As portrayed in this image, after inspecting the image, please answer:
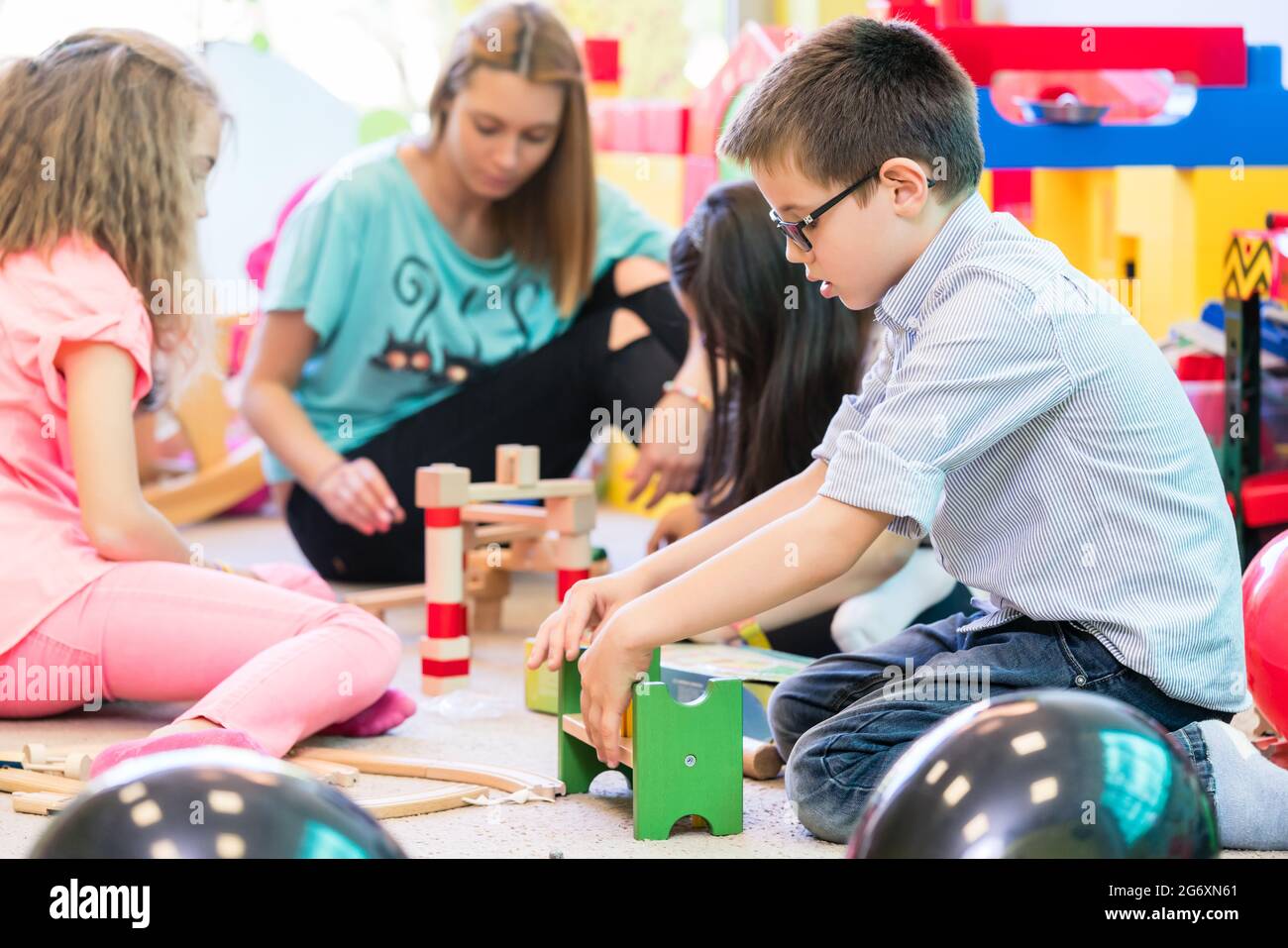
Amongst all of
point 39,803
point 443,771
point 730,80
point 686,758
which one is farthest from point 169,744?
point 730,80

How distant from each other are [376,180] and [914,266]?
111 centimetres

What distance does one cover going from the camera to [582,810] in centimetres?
112

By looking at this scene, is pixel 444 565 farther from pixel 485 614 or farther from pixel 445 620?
pixel 485 614

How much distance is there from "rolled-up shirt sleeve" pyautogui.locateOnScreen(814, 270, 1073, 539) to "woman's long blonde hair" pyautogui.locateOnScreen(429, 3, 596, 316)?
97cm

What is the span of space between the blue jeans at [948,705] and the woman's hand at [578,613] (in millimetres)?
164

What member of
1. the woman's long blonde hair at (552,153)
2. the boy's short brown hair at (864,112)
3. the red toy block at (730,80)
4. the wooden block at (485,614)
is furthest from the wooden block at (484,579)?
the boy's short brown hair at (864,112)

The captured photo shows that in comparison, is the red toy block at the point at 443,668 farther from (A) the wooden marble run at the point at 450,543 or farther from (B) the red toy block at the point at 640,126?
(B) the red toy block at the point at 640,126

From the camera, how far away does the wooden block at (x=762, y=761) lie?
120cm

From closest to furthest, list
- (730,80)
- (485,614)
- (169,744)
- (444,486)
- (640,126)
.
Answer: (169,744), (444,486), (485,614), (730,80), (640,126)

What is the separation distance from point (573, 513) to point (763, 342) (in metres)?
0.27

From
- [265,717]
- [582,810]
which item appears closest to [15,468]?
[265,717]
